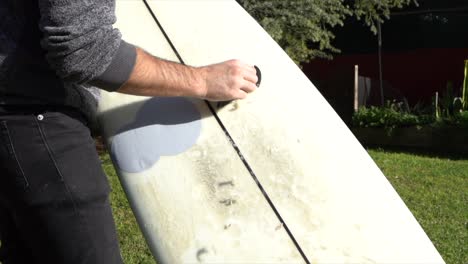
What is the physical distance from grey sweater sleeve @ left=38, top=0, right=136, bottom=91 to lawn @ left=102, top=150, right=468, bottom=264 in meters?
2.31

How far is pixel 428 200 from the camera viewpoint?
5.03 m

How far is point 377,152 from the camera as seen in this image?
26.5ft

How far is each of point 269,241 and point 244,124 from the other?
40cm

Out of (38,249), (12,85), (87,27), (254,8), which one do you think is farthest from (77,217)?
(254,8)

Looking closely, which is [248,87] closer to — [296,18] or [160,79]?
[160,79]

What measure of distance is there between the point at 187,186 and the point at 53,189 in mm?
479

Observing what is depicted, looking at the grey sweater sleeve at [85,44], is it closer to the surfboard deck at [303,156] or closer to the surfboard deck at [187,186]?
the surfboard deck at [187,186]

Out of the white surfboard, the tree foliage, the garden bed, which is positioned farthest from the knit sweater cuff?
the garden bed

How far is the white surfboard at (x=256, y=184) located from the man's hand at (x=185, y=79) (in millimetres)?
205

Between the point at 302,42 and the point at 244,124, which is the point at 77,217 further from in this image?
the point at 302,42

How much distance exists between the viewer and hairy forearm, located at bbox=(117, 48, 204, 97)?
1.43 meters

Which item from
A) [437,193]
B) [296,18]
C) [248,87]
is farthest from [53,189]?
[296,18]

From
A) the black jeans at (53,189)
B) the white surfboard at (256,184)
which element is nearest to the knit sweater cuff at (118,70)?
the black jeans at (53,189)

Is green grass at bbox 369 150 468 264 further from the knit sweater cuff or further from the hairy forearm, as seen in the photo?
the knit sweater cuff
